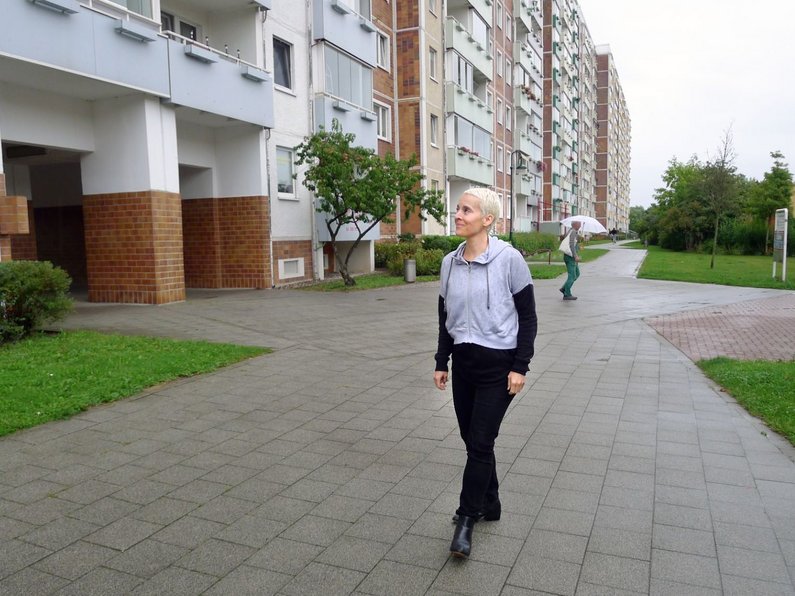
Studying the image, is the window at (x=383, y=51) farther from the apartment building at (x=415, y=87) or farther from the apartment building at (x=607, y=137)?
the apartment building at (x=607, y=137)

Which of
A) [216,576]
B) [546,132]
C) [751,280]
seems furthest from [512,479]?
[546,132]

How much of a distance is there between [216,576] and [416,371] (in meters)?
4.95

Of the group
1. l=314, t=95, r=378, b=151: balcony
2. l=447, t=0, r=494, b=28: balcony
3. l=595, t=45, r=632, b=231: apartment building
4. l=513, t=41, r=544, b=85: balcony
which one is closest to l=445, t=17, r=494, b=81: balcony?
l=447, t=0, r=494, b=28: balcony

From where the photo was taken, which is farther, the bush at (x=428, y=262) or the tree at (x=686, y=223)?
the tree at (x=686, y=223)

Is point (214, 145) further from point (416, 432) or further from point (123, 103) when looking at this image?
point (416, 432)

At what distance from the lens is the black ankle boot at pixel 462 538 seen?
3.32 metres

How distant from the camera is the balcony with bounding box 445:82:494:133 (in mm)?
31391

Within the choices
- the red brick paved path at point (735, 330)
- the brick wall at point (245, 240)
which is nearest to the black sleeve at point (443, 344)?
the red brick paved path at point (735, 330)

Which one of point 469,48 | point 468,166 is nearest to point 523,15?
point 469,48

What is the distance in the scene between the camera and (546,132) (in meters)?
64.0

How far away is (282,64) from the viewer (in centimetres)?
1925

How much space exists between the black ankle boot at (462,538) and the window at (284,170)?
53.5 ft

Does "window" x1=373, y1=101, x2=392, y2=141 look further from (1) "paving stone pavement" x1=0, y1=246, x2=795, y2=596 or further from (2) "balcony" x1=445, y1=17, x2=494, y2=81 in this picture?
Result: (1) "paving stone pavement" x1=0, y1=246, x2=795, y2=596

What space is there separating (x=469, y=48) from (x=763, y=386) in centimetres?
3032
